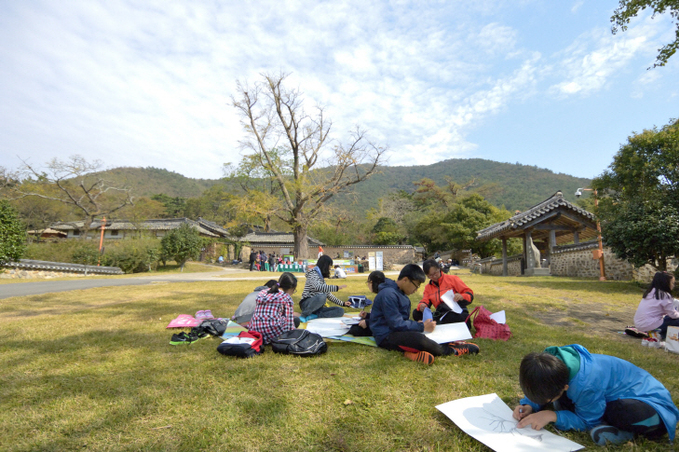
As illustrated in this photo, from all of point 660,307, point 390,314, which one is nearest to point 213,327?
point 390,314

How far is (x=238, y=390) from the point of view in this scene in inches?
104

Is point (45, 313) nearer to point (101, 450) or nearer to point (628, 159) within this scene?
point (101, 450)

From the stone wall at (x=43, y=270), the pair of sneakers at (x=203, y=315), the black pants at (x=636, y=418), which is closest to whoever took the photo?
the black pants at (x=636, y=418)

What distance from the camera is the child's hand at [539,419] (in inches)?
79.7

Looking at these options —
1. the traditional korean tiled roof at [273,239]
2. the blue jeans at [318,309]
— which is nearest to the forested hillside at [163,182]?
the traditional korean tiled roof at [273,239]

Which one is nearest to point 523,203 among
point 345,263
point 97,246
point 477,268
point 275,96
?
point 477,268

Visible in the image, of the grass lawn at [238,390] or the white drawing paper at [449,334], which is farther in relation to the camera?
the white drawing paper at [449,334]

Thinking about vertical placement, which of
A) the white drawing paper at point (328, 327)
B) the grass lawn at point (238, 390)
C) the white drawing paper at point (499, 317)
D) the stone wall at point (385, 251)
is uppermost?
the stone wall at point (385, 251)

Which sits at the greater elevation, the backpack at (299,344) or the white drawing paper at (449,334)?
the white drawing paper at (449,334)

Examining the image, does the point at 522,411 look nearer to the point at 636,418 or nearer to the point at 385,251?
the point at 636,418

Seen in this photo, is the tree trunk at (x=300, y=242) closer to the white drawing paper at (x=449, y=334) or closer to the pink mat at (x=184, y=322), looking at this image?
the pink mat at (x=184, y=322)

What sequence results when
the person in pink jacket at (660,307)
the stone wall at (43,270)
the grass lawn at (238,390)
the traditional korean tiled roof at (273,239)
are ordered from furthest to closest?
the traditional korean tiled roof at (273,239) → the stone wall at (43,270) → the person in pink jacket at (660,307) → the grass lawn at (238,390)

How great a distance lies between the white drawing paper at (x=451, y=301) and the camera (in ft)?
14.6

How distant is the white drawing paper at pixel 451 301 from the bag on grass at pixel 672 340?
210cm
